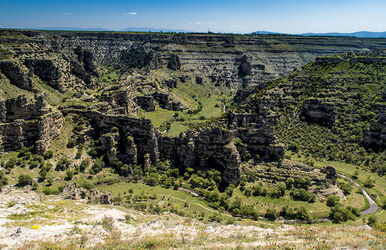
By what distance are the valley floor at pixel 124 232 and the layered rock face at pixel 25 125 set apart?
16751 mm

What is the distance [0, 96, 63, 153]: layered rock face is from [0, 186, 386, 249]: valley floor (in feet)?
55.0

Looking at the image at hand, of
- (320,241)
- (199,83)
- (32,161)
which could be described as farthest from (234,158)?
(199,83)

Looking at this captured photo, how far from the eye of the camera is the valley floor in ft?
100

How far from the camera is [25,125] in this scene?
60.9m

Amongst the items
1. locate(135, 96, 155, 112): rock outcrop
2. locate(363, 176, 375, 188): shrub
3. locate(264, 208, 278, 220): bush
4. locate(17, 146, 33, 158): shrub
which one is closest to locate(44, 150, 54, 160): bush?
locate(17, 146, 33, 158): shrub

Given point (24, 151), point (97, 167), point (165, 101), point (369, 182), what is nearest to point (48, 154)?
point (24, 151)

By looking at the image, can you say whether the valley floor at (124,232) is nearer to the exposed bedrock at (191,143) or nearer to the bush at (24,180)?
the bush at (24,180)

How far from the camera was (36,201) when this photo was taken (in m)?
44.6

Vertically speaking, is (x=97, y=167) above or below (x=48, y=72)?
below

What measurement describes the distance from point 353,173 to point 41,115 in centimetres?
8676

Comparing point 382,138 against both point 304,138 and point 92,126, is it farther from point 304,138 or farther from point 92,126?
point 92,126

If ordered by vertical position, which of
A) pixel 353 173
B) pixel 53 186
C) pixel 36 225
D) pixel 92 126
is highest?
pixel 92 126

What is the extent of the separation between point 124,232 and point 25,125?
42053mm

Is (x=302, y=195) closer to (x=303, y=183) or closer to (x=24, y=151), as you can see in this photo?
(x=303, y=183)
